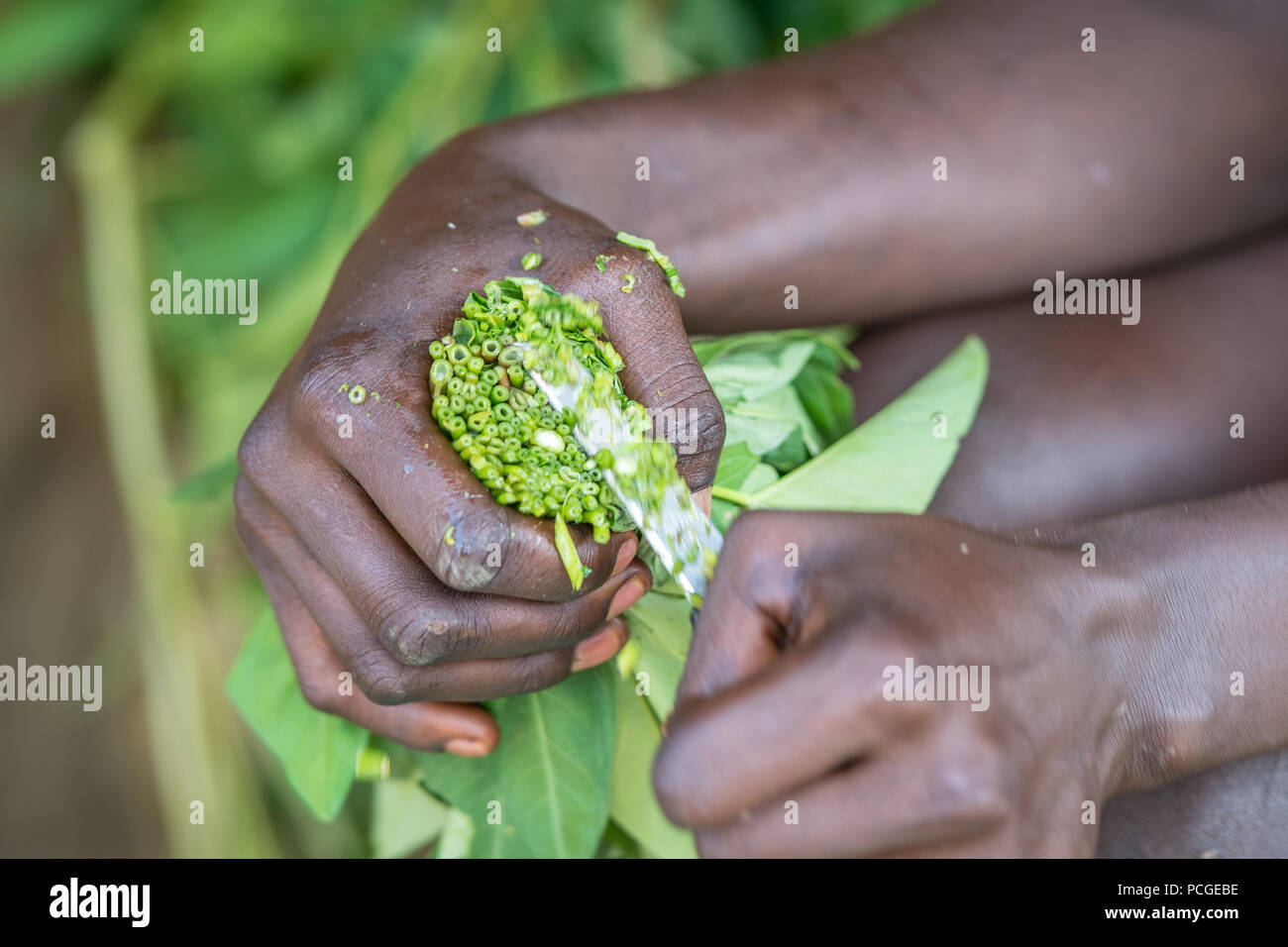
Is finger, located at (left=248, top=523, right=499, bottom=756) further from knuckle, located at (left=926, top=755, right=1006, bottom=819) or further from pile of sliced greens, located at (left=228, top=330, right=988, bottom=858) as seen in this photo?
Answer: knuckle, located at (left=926, top=755, right=1006, bottom=819)

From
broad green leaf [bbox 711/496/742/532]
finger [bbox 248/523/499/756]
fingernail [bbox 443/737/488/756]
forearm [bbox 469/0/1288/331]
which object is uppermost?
forearm [bbox 469/0/1288/331]

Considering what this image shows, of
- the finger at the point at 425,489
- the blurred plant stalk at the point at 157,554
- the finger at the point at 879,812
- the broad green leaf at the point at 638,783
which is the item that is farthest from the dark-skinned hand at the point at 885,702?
the blurred plant stalk at the point at 157,554

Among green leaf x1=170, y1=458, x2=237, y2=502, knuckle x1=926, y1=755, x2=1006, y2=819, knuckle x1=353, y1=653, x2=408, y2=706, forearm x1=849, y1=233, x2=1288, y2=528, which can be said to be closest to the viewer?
knuckle x1=926, y1=755, x2=1006, y2=819

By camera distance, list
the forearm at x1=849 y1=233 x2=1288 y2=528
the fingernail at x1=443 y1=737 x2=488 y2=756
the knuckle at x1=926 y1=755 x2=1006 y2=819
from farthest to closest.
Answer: the forearm at x1=849 y1=233 x2=1288 y2=528
the fingernail at x1=443 y1=737 x2=488 y2=756
the knuckle at x1=926 y1=755 x2=1006 y2=819

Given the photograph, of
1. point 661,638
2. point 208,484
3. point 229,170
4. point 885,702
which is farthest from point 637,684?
point 229,170

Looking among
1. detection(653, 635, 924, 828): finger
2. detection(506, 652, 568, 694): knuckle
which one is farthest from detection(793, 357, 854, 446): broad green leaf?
detection(653, 635, 924, 828): finger

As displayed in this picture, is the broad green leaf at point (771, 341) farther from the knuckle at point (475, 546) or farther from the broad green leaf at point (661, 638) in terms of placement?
the knuckle at point (475, 546)

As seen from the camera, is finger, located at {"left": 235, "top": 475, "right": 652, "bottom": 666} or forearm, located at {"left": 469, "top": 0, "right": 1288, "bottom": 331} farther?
forearm, located at {"left": 469, "top": 0, "right": 1288, "bottom": 331}
